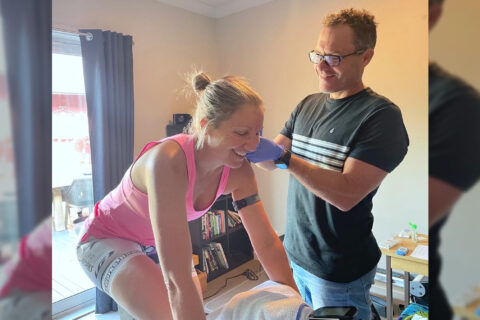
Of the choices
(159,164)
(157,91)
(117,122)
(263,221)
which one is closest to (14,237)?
(159,164)

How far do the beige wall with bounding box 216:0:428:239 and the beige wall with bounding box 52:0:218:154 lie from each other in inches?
19.2

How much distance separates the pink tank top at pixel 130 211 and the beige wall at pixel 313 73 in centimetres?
181

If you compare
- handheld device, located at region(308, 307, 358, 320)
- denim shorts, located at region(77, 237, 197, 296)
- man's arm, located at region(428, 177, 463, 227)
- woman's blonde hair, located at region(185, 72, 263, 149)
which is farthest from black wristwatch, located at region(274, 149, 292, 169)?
man's arm, located at region(428, 177, 463, 227)

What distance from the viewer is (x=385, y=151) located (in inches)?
43.8

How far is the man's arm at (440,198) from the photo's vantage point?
1.29 ft

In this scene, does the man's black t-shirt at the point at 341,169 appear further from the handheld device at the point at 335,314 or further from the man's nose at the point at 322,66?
the handheld device at the point at 335,314

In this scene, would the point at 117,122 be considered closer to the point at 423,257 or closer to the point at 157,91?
the point at 157,91

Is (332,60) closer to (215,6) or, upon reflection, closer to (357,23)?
(357,23)

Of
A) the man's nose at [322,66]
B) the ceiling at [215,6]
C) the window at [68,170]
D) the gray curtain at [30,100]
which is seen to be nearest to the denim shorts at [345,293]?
the man's nose at [322,66]

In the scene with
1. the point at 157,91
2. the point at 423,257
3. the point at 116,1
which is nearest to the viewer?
the point at 423,257

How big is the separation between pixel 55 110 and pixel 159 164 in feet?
6.49

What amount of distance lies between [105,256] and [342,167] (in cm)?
88

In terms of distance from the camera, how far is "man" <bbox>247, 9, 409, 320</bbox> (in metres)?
1.12

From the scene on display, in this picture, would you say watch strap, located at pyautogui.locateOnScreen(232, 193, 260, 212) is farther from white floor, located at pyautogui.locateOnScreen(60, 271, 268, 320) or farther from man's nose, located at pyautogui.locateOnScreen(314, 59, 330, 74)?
white floor, located at pyautogui.locateOnScreen(60, 271, 268, 320)
